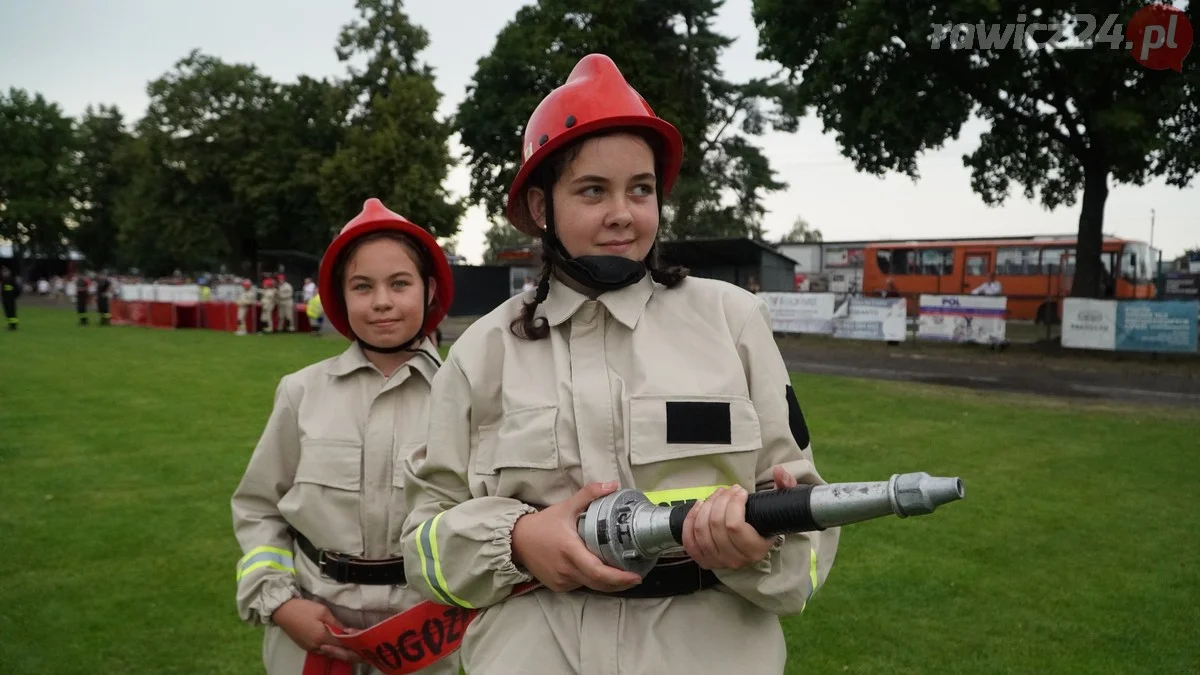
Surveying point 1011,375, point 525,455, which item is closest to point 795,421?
point 525,455

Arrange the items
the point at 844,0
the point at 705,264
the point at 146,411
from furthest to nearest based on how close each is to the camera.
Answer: the point at 705,264 → the point at 844,0 → the point at 146,411

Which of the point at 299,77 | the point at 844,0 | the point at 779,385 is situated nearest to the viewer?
the point at 779,385

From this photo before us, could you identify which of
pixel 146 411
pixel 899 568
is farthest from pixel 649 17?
pixel 899 568

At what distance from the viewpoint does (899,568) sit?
6414 mm

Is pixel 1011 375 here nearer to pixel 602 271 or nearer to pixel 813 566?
pixel 813 566

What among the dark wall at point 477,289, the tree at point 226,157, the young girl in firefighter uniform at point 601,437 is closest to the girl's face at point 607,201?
the young girl in firefighter uniform at point 601,437

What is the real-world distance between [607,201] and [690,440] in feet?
1.74

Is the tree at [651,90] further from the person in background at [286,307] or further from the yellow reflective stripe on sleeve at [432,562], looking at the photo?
the yellow reflective stripe on sleeve at [432,562]

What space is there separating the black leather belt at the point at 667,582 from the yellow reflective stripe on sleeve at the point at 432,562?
31 centimetres

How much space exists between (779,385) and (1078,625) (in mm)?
4551

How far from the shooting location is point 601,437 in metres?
1.79

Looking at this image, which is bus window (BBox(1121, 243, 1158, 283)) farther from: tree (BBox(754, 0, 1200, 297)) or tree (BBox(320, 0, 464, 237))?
tree (BBox(320, 0, 464, 237))

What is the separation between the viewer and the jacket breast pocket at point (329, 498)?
2871mm

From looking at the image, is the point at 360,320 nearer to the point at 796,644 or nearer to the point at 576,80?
the point at 576,80
